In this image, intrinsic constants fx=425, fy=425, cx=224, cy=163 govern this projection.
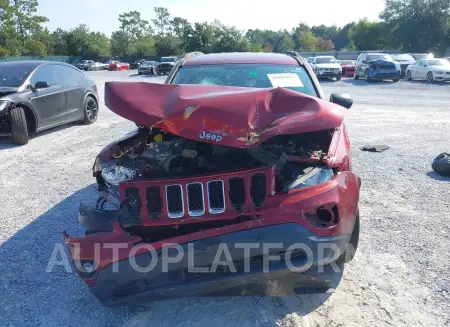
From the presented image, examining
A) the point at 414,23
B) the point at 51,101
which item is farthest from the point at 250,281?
the point at 414,23

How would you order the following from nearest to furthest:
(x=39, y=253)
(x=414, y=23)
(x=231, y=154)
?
(x=231, y=154) < (x=39, y=253) < (x=414, y=23)

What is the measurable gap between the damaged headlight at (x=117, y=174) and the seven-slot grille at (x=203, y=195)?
0.28m

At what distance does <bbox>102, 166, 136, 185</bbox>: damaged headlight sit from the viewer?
290 centimetres

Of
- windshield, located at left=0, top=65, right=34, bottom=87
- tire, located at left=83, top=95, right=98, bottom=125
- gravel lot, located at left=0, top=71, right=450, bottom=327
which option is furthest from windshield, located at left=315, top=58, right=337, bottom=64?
windshield, located at left=0, top=65, right=34, bottom=87

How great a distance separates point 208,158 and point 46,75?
7.43 metres

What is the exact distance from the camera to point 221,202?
102 inches

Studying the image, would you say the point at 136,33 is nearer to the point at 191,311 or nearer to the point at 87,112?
the point at 87,112

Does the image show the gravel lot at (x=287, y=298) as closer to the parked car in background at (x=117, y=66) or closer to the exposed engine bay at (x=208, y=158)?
the exposed engine bay at (x=208, y=158)

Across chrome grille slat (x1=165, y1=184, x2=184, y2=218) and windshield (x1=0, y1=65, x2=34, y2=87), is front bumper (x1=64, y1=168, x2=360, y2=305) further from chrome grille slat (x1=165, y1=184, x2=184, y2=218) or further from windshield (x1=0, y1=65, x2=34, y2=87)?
windshield (x1=0, y1=65, x2=34, y2=87)

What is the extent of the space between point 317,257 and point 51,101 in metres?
7.77

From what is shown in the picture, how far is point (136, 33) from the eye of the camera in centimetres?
10569

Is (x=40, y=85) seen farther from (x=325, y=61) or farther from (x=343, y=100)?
(x=325, y=61)

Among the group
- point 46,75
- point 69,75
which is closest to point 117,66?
point 69,75

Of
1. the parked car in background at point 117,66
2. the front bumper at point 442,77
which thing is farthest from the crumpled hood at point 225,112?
the parked car in background at point 117,66
